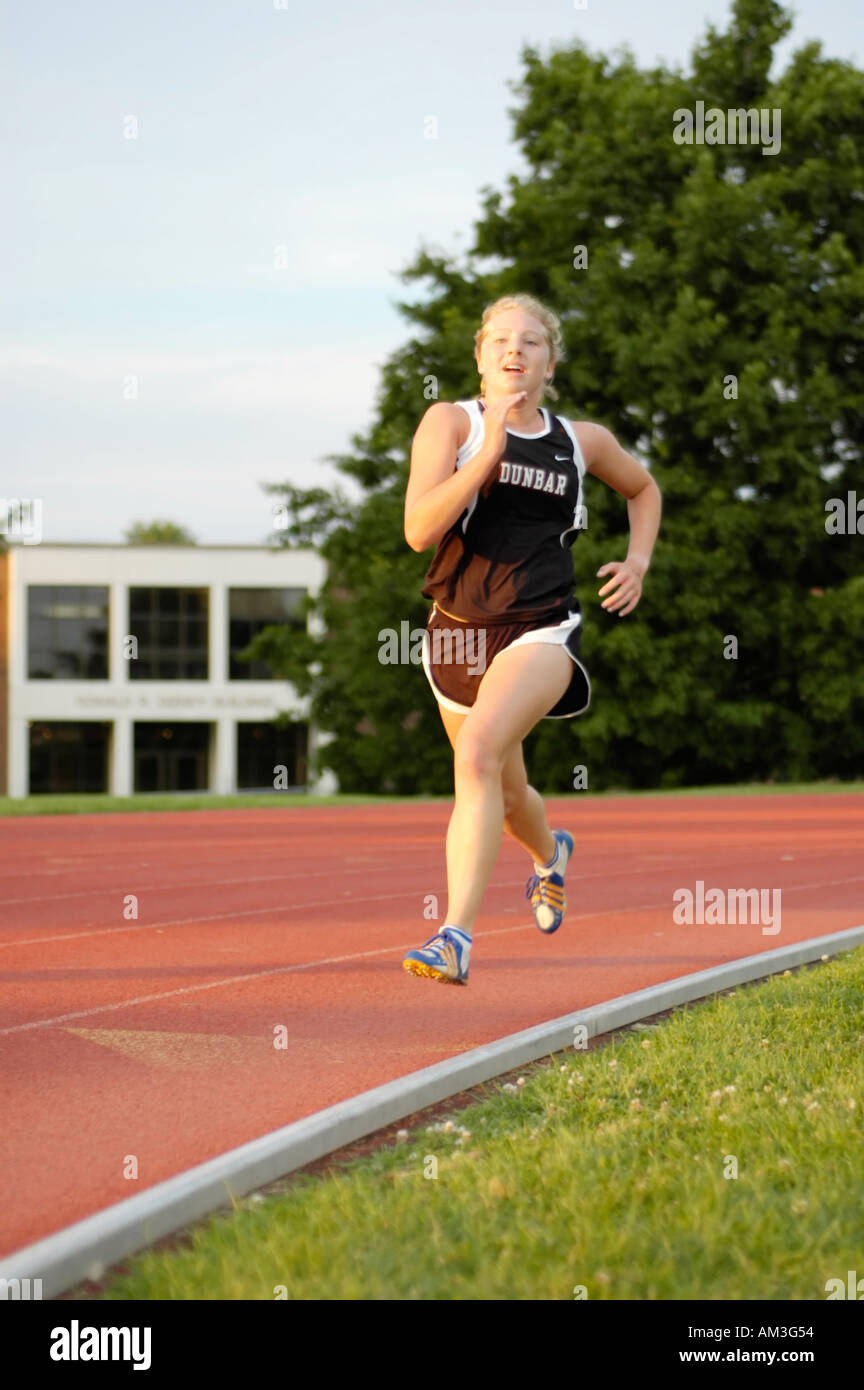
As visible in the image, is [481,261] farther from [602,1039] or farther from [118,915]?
[602,1039]

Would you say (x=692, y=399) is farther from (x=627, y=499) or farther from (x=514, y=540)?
(x=514, y=540)

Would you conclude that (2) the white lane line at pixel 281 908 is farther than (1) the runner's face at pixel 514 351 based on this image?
Yes

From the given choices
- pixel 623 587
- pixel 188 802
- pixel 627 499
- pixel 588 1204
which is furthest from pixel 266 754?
pixel 588 1204

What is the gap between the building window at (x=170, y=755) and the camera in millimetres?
57406

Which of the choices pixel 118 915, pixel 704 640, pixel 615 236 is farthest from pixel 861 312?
pixel 118 915

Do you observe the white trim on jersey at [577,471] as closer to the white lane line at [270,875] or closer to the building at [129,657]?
the white lane line at [270,875]

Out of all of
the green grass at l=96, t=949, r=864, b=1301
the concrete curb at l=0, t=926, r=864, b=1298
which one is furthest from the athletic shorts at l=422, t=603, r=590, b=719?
the green grass at l=96, t=949, r=864, b=1301

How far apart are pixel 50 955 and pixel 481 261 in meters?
32.1

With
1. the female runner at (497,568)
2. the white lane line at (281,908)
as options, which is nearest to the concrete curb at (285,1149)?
the female runner at (497,568)

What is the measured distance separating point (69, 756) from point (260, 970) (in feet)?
170

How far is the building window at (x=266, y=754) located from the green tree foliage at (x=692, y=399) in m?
20.9

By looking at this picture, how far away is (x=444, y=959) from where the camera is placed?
5.24 meters

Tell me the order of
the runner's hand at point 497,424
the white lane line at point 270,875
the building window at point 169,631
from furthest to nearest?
the building window at point 169,631 → the white lane line at point 270,875 → the runner's hand at point 497,424

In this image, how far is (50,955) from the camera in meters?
7.56
